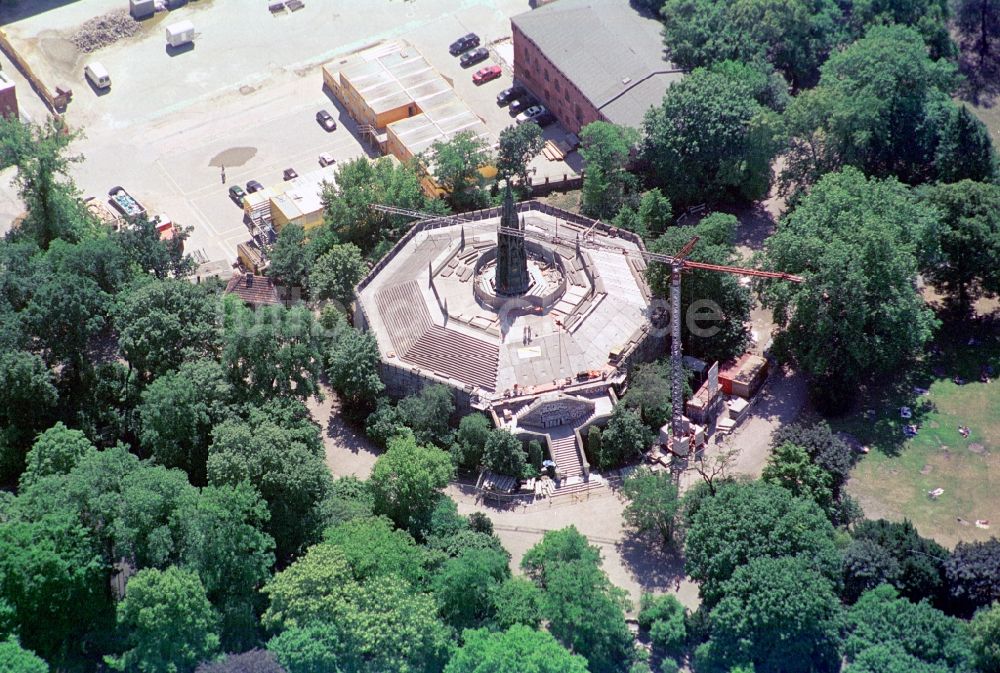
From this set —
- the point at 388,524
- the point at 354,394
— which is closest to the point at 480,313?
the point at 354,394

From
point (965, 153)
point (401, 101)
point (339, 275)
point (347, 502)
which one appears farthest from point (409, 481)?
point (965, 153)

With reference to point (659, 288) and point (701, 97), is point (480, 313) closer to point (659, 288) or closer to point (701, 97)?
point (659, 288)

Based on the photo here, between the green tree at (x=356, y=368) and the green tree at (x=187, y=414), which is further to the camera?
the green tree at (x=356, y=368)

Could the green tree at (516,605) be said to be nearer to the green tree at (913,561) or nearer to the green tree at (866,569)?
the green tree at (866,569)

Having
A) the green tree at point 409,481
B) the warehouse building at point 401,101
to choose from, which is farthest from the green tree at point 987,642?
the warehouse building at point 401,101

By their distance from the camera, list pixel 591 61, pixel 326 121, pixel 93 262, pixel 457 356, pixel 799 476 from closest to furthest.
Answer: pixel 799 476 < pixel 457 356 < pixel 93 262 < pixel 591 61 < pixel 326 121

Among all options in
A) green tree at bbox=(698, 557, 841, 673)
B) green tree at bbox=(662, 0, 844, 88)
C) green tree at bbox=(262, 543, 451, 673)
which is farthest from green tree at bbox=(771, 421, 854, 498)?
green tree at bbox=(662, 0, 844, 88)

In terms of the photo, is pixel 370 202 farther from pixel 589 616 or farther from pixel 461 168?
pixel 589 616
